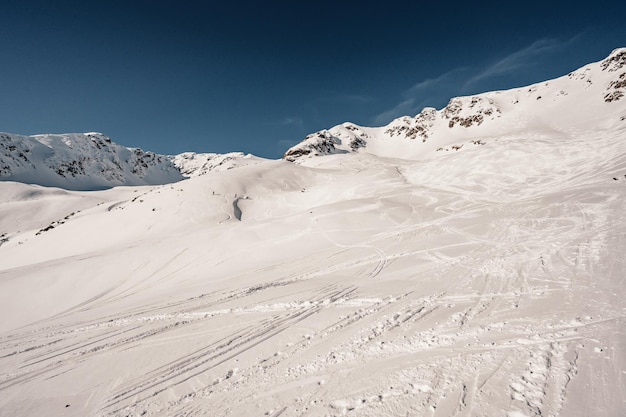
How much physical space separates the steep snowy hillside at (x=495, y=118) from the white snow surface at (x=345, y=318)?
64.0 metres

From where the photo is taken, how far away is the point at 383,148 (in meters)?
116

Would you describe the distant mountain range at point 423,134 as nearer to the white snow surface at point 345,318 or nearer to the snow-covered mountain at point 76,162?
the snow-covered mountain at point 76,162

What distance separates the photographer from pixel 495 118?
305 feet

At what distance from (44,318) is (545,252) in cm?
1426

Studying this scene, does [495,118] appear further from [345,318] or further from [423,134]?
[345,318]

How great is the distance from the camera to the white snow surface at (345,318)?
3.25 m

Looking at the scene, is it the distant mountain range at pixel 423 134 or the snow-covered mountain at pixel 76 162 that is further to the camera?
the snow-covered mountain at pixel 76 162

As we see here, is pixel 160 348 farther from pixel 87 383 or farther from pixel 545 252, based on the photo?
pixel 545 252

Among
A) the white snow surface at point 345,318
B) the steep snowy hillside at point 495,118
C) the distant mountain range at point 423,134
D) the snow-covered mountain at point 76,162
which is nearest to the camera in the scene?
the white snow surface at point 345,318

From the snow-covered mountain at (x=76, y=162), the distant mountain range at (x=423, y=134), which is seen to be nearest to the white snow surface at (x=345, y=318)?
the distant mountain range at (x=423, y=134)

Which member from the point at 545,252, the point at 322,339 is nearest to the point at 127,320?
the point at 322,339

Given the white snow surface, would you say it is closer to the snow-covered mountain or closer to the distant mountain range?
the distant mountain range

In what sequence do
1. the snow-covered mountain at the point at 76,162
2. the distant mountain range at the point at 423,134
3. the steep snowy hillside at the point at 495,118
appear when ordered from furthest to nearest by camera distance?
the snow-covered mountain at the point at 76,162, the distant mountain range at the point at 423,134, the steep snowy hillside at the point at 495,118

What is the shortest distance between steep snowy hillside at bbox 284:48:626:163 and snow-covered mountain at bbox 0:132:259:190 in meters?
67.4
